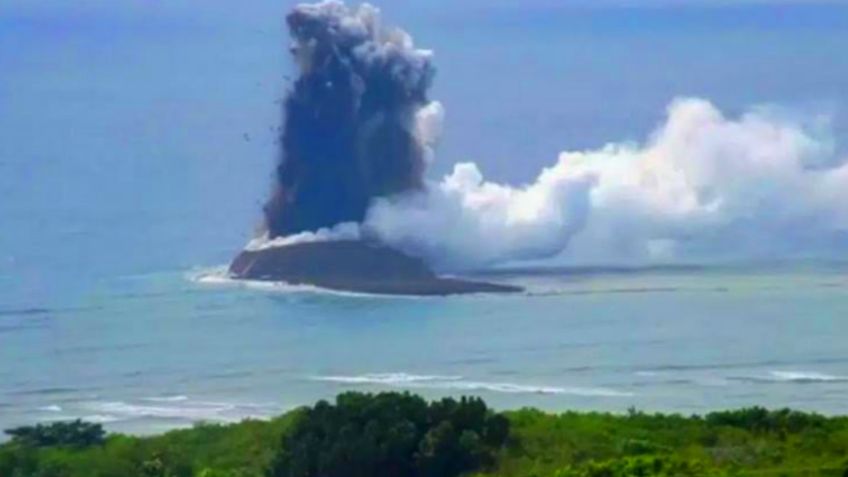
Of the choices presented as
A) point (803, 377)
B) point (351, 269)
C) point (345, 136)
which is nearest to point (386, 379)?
point (351, 269)

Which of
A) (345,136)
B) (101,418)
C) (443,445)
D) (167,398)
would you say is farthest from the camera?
(345,136)

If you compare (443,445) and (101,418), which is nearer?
(443,445)

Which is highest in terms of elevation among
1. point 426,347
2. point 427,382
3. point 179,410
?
point 426,347

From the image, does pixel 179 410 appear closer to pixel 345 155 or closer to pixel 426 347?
pixel 426 347

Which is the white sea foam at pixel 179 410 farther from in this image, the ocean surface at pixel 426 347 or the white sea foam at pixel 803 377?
the white sea foam at pixel 803 377

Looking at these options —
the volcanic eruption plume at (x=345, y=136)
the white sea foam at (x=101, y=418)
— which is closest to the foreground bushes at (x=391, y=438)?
the white sea foam at (x=101, y=418)

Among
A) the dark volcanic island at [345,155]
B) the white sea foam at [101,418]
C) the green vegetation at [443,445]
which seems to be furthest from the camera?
the dark volcanic island at [345,155]
